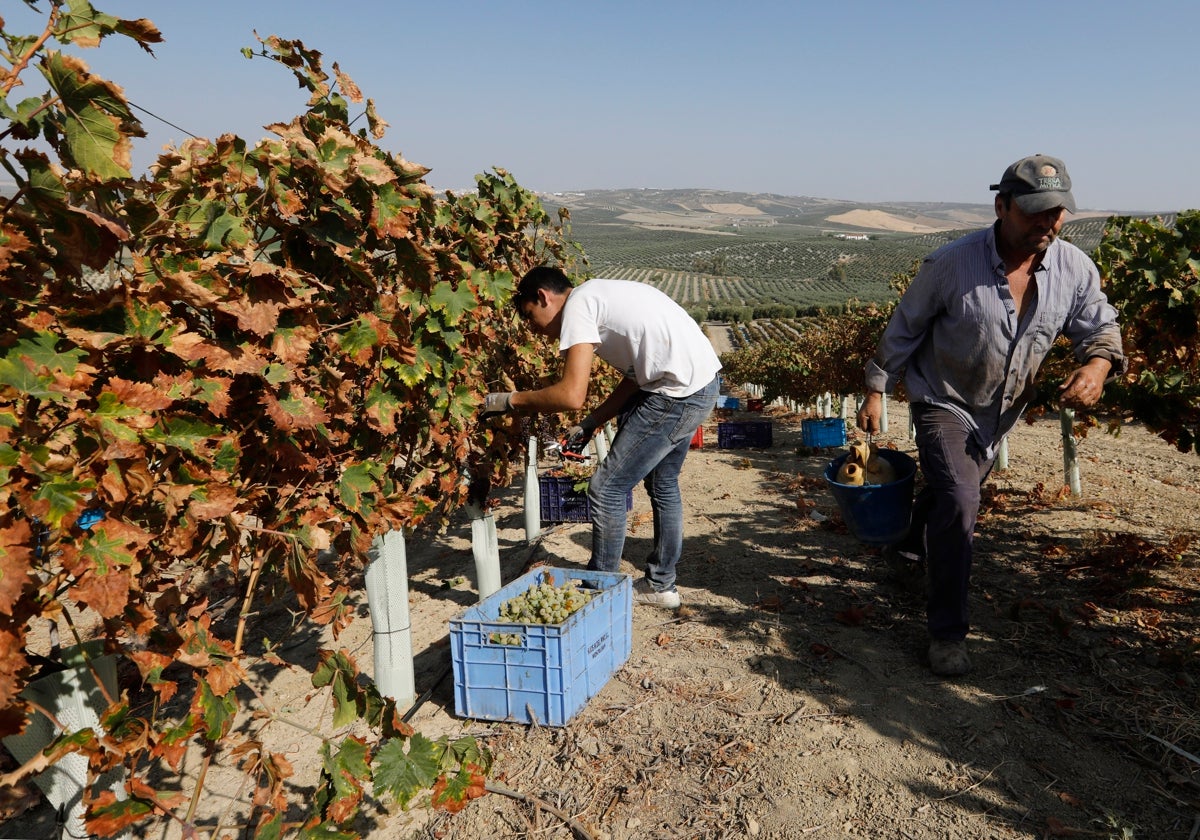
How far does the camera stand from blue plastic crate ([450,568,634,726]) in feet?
10.9

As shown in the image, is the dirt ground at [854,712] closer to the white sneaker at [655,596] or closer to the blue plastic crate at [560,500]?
the white sneaker at [655,596]

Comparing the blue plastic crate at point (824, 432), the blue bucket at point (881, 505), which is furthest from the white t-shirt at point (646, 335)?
the blue plastic crate at point (824, 432)

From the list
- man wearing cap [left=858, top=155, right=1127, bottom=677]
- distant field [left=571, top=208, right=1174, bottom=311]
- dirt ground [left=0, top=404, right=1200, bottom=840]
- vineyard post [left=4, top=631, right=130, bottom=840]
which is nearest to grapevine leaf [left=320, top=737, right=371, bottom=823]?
dirt ground [left=0, top=404, right=1200, bottom=840]

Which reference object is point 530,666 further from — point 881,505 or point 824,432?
point 824,432

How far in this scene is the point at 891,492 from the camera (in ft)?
13.6

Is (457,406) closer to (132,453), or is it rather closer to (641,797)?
(641,797)

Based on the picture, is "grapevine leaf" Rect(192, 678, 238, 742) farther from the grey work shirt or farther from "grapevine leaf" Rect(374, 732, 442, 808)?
the grey work shirt

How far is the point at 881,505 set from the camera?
4.15 m

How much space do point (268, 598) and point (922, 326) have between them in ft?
10.4

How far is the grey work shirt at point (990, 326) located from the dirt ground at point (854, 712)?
1171mm

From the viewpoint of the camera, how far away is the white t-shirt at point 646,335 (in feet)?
13.1

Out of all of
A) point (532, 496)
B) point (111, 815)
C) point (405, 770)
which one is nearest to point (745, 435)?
point (532, 496)

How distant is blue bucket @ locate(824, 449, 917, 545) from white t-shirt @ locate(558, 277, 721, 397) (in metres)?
0.97

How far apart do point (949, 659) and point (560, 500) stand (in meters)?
3.99
